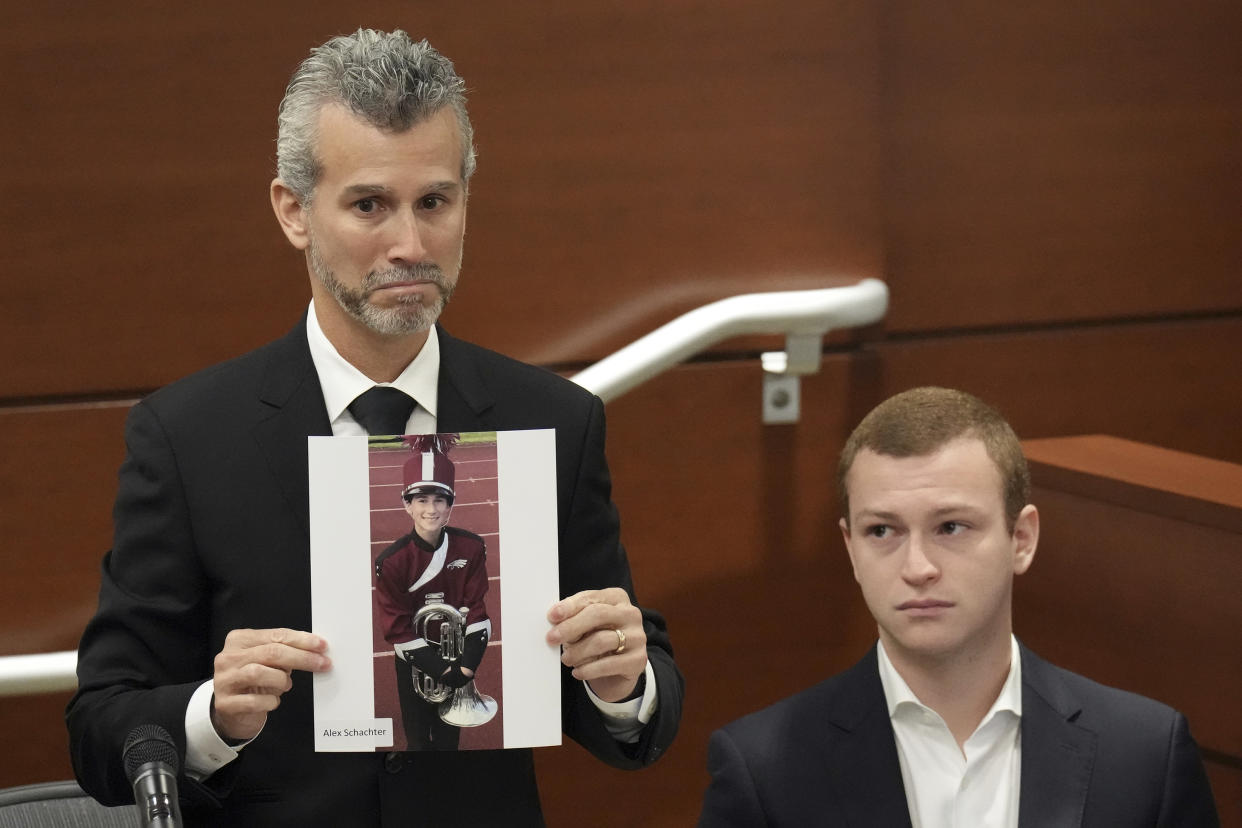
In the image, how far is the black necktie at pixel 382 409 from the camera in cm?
151

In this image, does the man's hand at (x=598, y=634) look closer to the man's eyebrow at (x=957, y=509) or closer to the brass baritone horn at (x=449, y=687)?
the brass baritone horn at (x=449, y=687)

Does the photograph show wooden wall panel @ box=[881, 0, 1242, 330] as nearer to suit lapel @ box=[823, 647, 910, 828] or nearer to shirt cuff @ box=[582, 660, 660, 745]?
suit lapel @ box=[823, 647, 910, 828]

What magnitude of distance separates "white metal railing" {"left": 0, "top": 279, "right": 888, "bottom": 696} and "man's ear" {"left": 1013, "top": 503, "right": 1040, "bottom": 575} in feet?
2.29

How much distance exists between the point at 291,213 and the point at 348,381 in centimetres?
18

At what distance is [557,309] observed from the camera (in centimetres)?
254

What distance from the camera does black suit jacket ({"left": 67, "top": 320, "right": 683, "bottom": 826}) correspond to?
1466 mm

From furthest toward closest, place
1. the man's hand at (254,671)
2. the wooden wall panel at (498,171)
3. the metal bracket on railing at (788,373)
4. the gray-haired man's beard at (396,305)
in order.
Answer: the metal bracket on railing at (788,373) → the wooden wall panel at (498,171) → the gray-haired man's beard at (396,305) → the man's hand at (254,671)

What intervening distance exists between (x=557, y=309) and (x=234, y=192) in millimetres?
541

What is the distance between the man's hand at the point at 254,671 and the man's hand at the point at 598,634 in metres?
0.22

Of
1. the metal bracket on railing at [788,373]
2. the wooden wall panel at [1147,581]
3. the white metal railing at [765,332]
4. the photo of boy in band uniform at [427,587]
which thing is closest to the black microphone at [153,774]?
the photo of boy in band uniform at [427,587]

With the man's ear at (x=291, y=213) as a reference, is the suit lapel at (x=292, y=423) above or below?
below

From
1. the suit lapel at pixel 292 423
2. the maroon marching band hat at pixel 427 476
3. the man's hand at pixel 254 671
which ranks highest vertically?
the suit lapel at pixel 292 423

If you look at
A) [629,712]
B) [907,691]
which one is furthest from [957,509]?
[629,712]

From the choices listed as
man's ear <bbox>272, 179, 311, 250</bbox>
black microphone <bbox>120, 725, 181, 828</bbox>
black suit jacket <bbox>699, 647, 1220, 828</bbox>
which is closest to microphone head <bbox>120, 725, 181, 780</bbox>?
black microphone <bbox>120, 725, 181, 828</bbox>
